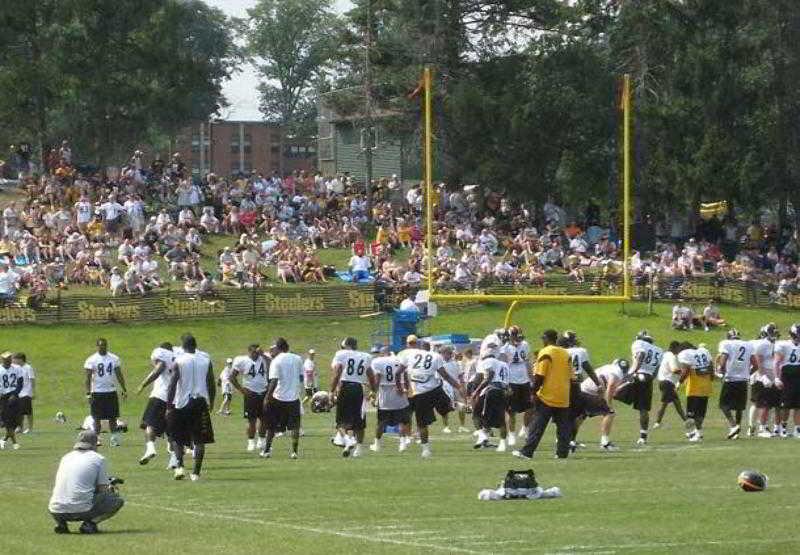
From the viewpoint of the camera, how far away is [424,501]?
1838cm

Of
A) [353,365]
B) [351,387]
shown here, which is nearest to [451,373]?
[351,387]

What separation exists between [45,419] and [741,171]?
25892 mm

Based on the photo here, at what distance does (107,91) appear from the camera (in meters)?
60.4

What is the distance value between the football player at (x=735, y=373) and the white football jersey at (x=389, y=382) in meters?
5.85

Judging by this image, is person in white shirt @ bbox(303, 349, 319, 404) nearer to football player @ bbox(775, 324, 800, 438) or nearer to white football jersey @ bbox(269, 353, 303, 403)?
football player @ bbox(775, 324, 800, 438)

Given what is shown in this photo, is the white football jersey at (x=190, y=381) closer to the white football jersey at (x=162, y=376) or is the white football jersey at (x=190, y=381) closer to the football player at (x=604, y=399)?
the white football jersey at (x=162, y=376)

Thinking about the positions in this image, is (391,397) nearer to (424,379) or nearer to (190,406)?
(424,379)

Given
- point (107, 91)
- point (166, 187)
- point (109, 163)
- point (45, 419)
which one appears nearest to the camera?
point (45, 419)

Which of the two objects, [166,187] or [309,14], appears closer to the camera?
[166,187]

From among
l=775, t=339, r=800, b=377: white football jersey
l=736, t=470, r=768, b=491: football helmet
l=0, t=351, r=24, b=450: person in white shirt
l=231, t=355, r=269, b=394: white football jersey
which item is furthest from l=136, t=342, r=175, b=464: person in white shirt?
l=775, t=339, r=800, b=377: white football jersey

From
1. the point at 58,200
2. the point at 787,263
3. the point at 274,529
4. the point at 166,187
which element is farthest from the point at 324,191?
the point at 274,529

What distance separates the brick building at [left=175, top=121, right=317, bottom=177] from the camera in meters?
129

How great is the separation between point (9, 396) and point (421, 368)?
685 centimetres

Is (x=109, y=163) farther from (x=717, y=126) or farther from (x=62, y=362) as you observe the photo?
(x=62, y=362)
